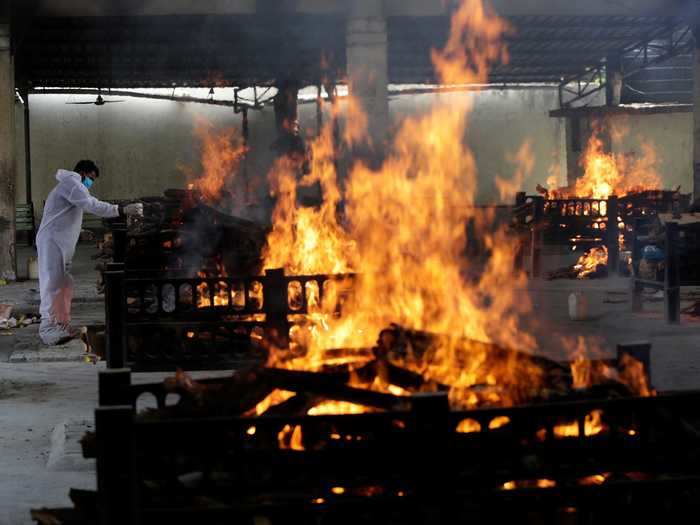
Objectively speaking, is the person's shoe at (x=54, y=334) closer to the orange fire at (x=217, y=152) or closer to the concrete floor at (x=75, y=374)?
the concrete floor at (x=75, y=374)

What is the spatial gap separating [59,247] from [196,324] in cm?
517

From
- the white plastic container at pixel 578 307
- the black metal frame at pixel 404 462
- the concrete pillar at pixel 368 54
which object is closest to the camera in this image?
the black metal frame at pixel 404 462

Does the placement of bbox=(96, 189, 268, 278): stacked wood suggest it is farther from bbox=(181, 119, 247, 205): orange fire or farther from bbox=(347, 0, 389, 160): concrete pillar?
bbox=(181, 119, 247, 205): orange fire

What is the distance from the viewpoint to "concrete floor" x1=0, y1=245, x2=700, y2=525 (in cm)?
528

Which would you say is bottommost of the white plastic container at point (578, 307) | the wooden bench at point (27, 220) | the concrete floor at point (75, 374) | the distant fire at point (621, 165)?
the concrete floor at point (75, 374)

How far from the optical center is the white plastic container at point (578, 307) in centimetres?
1064

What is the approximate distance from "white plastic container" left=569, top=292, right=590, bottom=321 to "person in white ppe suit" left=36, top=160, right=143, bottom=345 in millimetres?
5069

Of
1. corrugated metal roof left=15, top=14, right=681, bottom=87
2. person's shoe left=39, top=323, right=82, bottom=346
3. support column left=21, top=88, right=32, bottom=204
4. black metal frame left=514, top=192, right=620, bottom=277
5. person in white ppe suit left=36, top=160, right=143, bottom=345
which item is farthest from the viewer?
support column left=21, top=88, right=32, bottom=204

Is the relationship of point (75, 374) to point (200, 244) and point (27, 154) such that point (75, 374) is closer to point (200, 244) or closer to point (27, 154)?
point (200, 244)

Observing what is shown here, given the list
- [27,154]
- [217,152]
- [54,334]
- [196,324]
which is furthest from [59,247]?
[217,152]

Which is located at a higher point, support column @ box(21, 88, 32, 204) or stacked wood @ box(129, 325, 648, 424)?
support column @ box(21, 88, 32, 204)

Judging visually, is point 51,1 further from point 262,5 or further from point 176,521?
point 176,521

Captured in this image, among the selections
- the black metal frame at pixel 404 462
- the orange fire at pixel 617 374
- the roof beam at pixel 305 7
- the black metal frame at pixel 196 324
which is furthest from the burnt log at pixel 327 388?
the roof beam at pixel 305 7

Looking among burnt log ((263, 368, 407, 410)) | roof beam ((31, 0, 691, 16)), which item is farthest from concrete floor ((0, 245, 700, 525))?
roof beam ((31, 0, 691, 16))
